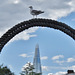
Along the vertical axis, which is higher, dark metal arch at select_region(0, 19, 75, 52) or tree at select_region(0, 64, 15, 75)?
dark metal arch at select_region(0, 19, 75, 52)

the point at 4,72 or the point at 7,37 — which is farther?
the point at 4,72

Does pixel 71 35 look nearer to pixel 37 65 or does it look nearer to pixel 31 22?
pixel 31 22

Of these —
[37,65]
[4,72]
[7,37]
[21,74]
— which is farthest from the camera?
[37,65]

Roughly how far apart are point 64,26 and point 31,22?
253 inches

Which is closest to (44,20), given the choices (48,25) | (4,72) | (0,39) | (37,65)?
(48,25)

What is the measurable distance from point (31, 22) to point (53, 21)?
4.23 m

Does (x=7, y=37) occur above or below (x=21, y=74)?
above

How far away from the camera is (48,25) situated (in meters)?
46.9

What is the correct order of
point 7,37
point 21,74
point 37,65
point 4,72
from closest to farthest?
point 21,74 → point 7,37 → point 4,72 → point 37,65

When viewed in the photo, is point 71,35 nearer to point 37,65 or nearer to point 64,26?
point 64,26

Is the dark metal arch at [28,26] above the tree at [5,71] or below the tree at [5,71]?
above

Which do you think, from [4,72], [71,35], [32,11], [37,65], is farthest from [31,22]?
Answer: [37,65]

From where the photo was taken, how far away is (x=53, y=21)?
1854 inches

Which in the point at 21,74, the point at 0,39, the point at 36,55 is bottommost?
the point at 21,74
